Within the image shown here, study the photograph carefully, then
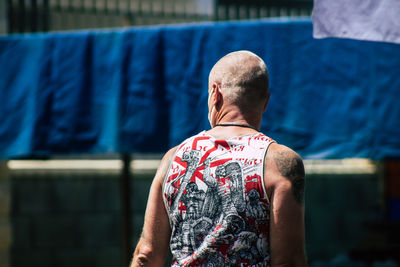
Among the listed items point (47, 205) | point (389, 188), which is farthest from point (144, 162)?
point (389, 188)

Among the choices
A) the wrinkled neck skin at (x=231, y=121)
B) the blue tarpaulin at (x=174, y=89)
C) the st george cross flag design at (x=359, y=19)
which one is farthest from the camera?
the blue tarpaulin at (x=174, y=89)

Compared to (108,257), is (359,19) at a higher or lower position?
higher

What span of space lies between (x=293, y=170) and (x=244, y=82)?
1.27ft

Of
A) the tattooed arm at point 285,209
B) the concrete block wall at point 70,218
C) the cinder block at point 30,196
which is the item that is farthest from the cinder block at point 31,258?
the tattooed arm at point 285,209

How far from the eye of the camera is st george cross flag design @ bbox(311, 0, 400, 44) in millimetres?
2748

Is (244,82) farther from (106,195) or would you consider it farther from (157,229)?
(106,195)

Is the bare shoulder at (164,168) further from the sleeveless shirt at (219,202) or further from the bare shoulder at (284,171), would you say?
the bare shoulder at (284,171)

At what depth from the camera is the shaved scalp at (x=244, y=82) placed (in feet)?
7.02

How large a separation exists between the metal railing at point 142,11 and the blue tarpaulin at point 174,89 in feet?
6.83

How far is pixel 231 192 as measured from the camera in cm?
203

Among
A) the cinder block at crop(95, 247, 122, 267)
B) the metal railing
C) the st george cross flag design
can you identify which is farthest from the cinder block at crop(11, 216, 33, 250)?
the st george cross flag design

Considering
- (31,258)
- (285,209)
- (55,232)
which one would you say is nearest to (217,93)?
(285,209)

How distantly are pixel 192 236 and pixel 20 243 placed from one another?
4940mm

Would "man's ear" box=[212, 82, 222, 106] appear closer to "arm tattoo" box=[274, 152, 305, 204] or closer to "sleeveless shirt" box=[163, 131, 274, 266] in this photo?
"sleeveless shirt" box=[163, 131, 274, 266]
